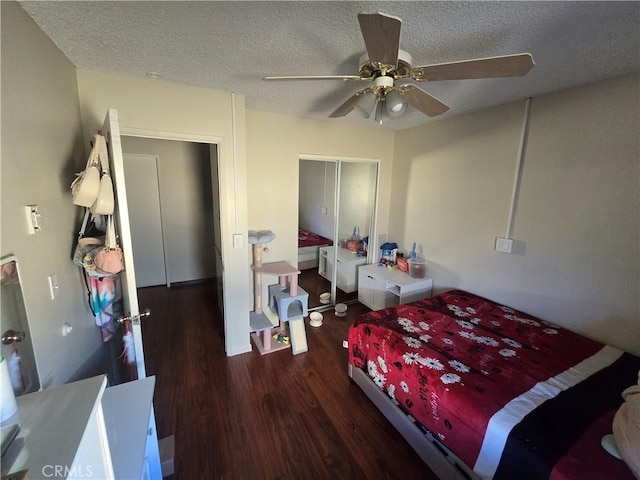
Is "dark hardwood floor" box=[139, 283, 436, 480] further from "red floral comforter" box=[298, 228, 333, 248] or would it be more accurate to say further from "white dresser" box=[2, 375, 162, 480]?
"red floral comforter" box=[298, 228, 333, 248]

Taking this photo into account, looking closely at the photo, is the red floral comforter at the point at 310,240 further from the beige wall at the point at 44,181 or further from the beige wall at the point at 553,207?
the beige wall at the point at 44,181

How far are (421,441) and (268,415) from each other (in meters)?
1.03

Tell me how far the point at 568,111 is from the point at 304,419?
296cm

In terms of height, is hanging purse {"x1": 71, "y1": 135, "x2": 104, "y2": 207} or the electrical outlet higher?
hanging purse {"x1": 71, "y1": 135, "x2": 104, "y2": 207}

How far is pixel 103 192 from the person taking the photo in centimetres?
136

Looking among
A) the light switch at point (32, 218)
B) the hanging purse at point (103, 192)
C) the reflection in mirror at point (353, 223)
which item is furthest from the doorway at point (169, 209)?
the light switch at point (32, 218)

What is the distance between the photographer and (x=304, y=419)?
185 cm

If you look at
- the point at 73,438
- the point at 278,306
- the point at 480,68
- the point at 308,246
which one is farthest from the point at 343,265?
the point at 73,438

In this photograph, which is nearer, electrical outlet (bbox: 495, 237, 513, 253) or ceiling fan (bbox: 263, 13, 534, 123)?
ceiling fan (bbox: 263, 13, 534, 123)

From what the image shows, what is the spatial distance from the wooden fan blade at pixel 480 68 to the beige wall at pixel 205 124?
151 cm

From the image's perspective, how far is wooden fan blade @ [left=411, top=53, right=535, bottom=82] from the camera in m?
1.09

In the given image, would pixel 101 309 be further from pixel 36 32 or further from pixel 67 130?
pixel 36 32

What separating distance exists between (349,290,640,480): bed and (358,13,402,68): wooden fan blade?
1.66 meters

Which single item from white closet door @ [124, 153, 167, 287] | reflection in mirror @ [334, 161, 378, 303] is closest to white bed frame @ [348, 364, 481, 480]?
reflection in mirror @ [334, 161, 378, 303]
